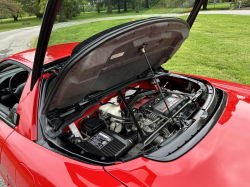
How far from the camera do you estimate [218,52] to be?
258 inches

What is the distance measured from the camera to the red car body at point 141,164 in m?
1.06

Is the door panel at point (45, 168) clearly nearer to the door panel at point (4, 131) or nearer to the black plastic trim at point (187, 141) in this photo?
the door panel at point (4, 131)

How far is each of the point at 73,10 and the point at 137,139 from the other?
1.25 meters

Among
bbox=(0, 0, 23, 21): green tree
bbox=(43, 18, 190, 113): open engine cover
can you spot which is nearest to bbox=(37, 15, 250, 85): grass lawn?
bbox=(43, 18, 190, 113): open engine cover

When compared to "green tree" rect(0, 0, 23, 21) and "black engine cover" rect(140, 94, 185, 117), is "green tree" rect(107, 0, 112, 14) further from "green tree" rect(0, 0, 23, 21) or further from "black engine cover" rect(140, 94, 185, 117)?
"green tree" rect(0, 0, 23, 21)

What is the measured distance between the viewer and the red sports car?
113 centimetres

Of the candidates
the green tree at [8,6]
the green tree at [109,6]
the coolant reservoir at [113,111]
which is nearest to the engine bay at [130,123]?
the coolant reservoir at [113,111]

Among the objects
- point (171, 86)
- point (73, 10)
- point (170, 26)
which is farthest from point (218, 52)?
point (73, 10)

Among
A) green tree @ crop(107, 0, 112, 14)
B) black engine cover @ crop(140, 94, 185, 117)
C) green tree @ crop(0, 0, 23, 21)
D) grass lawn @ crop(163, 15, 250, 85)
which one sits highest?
green tree @ crop(0, 0, 23, 21)

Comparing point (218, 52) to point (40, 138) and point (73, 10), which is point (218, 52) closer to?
point (73, 10)

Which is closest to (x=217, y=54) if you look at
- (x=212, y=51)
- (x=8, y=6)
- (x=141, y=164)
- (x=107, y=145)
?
(x=212, y=51)

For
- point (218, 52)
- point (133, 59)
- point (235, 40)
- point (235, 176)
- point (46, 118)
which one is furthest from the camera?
point (235, 40)

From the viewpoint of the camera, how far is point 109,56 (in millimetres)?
1376

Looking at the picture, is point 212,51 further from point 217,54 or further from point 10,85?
point 10,85
